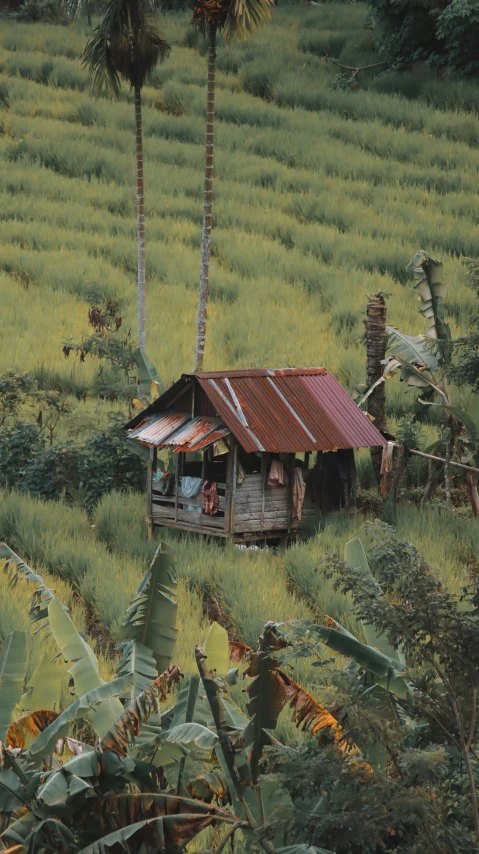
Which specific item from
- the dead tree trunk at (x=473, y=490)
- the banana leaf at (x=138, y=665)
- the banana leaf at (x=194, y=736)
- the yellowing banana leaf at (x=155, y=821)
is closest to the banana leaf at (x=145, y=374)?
the dead tree trunk at (x=473, y=490)

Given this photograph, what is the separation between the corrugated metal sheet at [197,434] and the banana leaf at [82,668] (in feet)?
14.6

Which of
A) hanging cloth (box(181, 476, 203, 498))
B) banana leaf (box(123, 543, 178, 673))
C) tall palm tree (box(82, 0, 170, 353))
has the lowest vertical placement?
hanging cloth (box(181, 476, 203, 498))

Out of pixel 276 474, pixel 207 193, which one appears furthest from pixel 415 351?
pixel 207 193

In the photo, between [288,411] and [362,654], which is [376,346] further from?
[362,654]

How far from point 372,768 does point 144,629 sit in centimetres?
141

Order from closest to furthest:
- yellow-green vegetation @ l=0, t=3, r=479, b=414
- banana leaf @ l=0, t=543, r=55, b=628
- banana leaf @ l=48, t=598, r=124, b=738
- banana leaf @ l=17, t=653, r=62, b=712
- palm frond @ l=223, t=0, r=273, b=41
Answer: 1. banana leaf @ l=48, t=598, r=124, b=738
2. banana leaf @ l=17, t=653, r=62, b=712
3. banana leaf @ l=0, t=543, r=55, b=628
4. palm frond @ l=223, t=0, r=273, b=41
5. yellow-green vegetation @ l=0, t=3, r=479, b=414

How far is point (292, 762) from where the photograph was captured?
13.5ft

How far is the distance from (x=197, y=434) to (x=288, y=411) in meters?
1.01

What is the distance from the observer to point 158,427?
1065 centimetres

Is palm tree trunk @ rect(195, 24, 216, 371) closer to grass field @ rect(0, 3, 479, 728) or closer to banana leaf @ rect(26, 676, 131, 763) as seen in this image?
grass field @ rect(0, 3, 479, 728)

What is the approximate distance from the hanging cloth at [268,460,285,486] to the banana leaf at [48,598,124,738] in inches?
194

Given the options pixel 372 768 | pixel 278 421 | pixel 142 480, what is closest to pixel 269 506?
pixel 278 421

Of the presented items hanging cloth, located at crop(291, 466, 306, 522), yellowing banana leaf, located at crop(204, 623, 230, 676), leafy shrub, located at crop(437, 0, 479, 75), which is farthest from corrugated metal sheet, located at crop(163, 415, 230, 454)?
leafy shrub, located at crop(437, 0, 479, 75)

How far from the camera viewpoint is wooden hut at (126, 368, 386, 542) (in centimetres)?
1012
